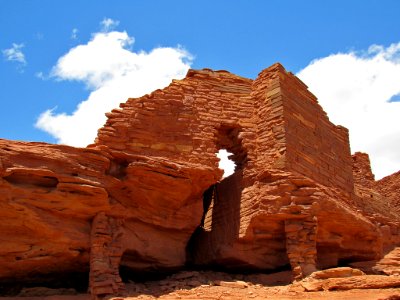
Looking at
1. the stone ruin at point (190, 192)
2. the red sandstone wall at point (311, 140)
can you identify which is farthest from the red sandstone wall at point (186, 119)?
the red sandstone wall at point (311, 140)

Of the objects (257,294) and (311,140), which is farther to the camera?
(311,140)

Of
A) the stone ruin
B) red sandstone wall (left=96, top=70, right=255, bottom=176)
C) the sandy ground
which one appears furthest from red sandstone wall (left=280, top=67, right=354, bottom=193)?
the sandy ground

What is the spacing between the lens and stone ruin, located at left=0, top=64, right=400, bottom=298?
9.71 m

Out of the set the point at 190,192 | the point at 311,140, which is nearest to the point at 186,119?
the point at 190,192

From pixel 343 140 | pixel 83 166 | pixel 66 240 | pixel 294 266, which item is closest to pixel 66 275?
pixel 66 240

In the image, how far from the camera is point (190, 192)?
1116 centimetres

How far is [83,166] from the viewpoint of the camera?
10109 mm

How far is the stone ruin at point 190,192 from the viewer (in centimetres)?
971

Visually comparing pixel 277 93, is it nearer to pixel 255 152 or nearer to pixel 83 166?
pixel 255 152

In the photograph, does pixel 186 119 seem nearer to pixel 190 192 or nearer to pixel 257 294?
pixel 190 192

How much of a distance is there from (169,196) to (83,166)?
202cm

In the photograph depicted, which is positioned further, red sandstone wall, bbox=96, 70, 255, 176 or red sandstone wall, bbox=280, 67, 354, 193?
red sandstone wall, bbox=280, 67, 354, 193

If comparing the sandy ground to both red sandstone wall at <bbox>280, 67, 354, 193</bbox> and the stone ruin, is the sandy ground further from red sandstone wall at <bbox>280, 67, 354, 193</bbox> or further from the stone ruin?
red sandstone wall at <bbox>280, 67, 354, 193</bbox>

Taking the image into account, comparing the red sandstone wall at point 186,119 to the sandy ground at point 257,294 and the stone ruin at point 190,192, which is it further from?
the sandy ground at point 257,294
